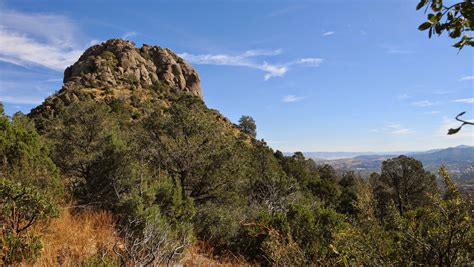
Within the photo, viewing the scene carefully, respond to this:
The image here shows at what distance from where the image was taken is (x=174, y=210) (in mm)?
9086

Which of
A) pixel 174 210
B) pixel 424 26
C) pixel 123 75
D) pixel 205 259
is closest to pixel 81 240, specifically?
pixel 205 259

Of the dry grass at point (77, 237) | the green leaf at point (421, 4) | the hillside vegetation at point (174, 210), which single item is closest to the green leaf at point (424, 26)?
the green leaf at point (421, 4)

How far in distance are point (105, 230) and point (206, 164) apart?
240 inches

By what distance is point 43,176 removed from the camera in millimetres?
8953

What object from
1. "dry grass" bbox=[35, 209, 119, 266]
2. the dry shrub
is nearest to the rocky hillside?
"dry grass" bbox=[35, 209, 119, 266]

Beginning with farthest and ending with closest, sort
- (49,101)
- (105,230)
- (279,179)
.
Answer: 1. (49,101)
2. (279,179)
3. (105,230)

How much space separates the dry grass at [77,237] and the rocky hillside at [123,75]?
38982mm

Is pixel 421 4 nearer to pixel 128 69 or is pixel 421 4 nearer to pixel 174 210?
pixel 174 210

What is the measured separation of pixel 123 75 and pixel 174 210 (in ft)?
188

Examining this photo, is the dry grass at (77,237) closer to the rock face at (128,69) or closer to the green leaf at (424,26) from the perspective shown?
the green leaf at (424,26)

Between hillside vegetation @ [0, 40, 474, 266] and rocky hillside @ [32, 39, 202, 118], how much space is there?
3240 centimetres

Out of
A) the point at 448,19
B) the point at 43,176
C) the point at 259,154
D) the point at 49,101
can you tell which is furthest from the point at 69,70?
the point at 448,19

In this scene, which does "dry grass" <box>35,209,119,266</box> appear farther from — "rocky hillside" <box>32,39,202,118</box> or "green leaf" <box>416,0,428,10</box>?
"rocky hillside" <box>32,39,202,118</box>

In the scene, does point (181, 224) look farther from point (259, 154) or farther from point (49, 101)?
point (49, 101)
